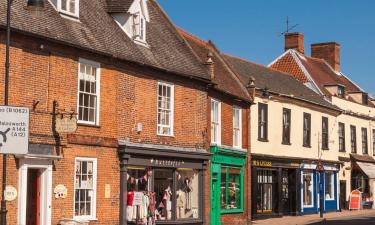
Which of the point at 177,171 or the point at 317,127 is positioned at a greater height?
the point at 317,127

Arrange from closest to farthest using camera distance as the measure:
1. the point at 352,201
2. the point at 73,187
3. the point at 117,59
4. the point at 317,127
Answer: the point at 73,187 → the point at 117,59 → the point at 317,127 → the point at 352,201

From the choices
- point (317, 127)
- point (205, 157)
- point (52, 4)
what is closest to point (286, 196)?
point (317, 127)

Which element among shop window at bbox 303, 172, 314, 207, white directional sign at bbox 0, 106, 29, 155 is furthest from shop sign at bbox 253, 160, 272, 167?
white directional sign at bbox 0, 106, 29, 155

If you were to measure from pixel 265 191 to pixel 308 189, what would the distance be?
18.4 ft

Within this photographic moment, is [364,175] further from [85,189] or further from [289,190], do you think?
[85,189]

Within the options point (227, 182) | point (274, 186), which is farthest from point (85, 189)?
point (274, 186)

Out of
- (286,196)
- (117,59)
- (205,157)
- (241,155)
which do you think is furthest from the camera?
(286,196)

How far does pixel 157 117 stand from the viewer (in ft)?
81.7

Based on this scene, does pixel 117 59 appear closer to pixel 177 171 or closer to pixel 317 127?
pixel 177 171

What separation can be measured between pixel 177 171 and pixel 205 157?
158 cm

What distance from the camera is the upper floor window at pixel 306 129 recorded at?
40750mm

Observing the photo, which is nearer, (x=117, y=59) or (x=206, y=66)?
(x=117, y=59)

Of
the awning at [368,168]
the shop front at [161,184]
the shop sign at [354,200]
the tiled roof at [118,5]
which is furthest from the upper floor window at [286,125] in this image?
the tiled roof at [118,5]

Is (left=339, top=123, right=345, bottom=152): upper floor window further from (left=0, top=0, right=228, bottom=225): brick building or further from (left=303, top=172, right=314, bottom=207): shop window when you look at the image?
(left=0, top=0, right=228, bottom=225): brick building
